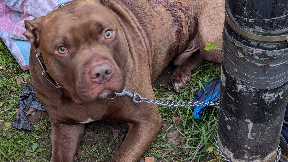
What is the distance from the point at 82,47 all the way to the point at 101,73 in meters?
0.23

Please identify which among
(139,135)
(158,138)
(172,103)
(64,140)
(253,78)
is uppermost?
(253,78)

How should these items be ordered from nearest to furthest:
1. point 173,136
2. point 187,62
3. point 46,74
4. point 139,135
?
point 46,74, point 139,135, point 173,136, point 187,62

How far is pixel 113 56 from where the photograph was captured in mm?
2979

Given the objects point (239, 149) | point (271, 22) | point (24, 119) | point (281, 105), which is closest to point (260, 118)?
point (281, 105)

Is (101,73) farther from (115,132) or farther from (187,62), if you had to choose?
(187,62)

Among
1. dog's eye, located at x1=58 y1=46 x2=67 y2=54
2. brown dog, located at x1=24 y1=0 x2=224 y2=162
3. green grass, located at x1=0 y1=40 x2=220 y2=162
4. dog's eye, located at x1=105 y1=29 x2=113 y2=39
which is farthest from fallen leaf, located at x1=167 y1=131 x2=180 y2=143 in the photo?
dog's eye, located at x1=58 y1=46 x2=67 y2=54

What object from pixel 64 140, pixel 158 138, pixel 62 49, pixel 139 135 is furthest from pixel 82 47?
pixel 158 138

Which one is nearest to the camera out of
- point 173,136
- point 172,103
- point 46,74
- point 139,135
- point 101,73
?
point 101,73

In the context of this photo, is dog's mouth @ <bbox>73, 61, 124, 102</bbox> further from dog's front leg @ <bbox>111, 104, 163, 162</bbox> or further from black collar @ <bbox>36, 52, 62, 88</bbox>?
dog's front leg @ <bbox>111, 104, 163, 162</bbox>

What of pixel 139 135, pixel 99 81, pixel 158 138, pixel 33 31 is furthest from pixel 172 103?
pixel 33 31

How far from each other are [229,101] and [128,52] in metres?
0.96

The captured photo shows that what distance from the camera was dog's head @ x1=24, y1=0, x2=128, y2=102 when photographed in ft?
9.14

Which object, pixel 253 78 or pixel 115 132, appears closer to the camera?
pixel 253 78

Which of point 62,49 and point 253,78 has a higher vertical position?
point 253,78
